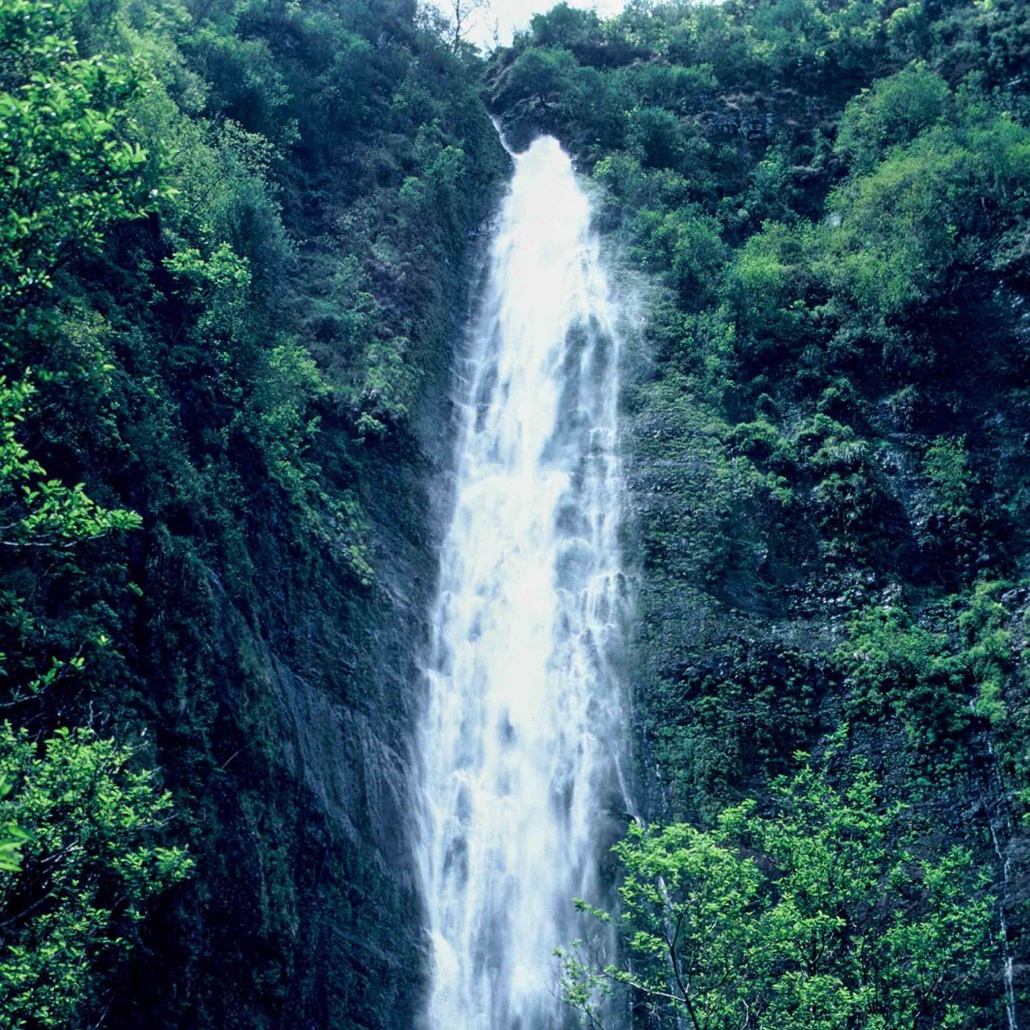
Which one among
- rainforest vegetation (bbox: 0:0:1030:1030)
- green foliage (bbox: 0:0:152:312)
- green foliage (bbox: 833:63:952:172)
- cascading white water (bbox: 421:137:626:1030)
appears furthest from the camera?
green foliage (bbox: 833:63:952:172)

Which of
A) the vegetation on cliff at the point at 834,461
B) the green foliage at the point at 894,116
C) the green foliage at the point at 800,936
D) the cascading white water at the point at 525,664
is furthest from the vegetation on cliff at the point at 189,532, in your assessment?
the green foliage at the point at 894,116

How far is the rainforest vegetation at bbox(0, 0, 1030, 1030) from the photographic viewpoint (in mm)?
13039

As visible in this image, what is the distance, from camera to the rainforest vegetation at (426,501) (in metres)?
13.0

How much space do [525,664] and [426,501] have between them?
17.6 feet

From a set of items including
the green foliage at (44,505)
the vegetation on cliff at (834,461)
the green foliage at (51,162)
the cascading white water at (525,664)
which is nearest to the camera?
the green foliage at (44,505)

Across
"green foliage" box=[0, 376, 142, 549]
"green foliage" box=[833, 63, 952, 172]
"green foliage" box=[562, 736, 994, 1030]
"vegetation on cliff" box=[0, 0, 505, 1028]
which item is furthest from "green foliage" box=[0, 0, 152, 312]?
"green foliage" box=[833, 63, 952, 172]

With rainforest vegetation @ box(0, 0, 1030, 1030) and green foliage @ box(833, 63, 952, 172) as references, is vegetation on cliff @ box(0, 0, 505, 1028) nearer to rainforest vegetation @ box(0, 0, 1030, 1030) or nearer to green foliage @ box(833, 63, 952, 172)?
rainforest vegetation @ box(0, 0, 1030, 1030)

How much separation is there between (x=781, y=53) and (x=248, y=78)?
71.6ft

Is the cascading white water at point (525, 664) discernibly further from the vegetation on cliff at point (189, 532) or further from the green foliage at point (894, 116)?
the green foliage at point (894, 116)

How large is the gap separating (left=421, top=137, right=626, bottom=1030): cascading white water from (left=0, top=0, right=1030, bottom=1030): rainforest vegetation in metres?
0.81

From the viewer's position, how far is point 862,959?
48.3 feet

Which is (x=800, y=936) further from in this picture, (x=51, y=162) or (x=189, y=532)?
(x=51, y=162)

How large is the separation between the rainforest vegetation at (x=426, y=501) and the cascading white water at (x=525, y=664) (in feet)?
2.67

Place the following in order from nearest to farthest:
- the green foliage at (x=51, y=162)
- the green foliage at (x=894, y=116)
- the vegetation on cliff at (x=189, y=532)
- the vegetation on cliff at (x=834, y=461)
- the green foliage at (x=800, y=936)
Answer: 1. the green foliage at (x=51, y=162)
2. the vegetation on cliff at (x=189, y=532)
3. the green foliage at (x=800, y=936)
4. the vegetation on cliff at (x=834, y=461)
5. the green foliage at (x=894, y=116)
